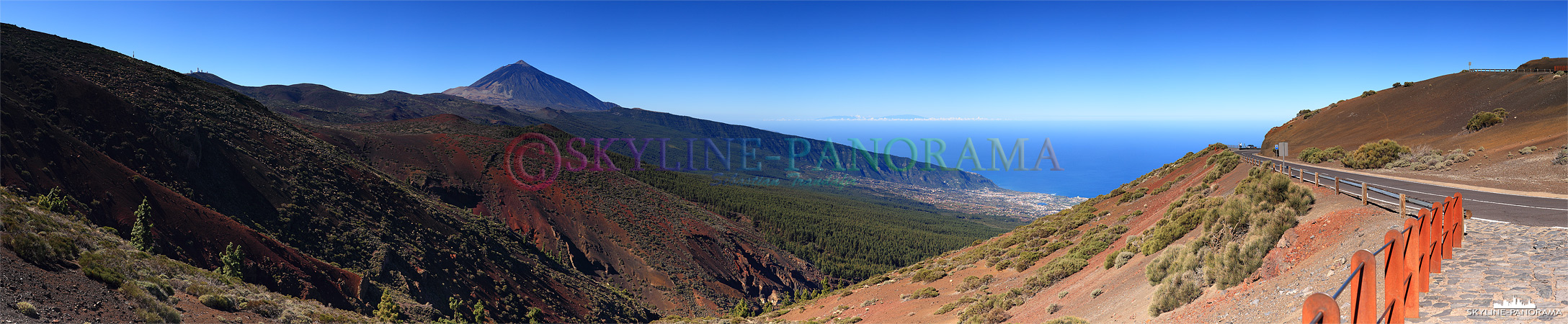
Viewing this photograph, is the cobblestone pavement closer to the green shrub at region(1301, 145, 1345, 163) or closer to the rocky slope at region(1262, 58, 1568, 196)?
the rocky slope at region(1262, 58, 1568, 196)

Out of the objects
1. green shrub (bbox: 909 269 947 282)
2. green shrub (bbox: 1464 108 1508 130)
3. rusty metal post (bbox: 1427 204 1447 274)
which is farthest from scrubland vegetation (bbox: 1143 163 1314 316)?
green shrub (bbox: 1464 108 1508 130)

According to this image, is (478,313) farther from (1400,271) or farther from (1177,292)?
(1400,271)

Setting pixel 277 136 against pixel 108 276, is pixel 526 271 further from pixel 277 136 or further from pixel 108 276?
pixel 108 276

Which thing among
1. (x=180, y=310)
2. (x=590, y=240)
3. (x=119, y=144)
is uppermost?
(x=119, y=144)

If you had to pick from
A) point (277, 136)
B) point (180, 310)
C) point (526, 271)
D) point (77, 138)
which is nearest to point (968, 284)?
point (180, 310)

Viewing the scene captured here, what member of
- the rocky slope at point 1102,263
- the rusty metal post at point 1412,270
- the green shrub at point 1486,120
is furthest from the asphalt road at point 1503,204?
the green shrub at point 1486,120

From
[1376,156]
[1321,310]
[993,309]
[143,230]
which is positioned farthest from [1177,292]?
[143,230]
